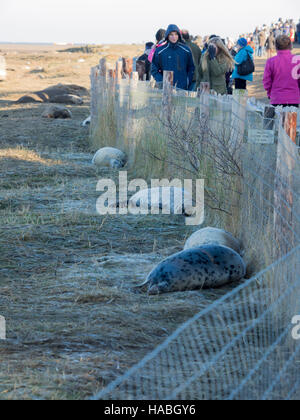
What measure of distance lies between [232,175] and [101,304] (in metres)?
1.88

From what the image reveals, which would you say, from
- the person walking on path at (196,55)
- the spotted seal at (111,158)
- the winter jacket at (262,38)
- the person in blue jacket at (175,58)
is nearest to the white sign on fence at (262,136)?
the spotted seal at (111,158)

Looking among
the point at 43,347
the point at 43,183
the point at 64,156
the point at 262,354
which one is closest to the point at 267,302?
the point at 262,354

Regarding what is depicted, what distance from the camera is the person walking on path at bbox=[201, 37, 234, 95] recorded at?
10.8m

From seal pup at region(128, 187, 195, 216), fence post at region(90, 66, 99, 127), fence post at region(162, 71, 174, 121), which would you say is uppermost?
fence post at region(162, 71, 174, 121)

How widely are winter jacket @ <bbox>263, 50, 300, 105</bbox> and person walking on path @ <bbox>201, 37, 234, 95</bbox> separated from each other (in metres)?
2.21

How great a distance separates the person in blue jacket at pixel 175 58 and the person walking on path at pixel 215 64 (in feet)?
2.93

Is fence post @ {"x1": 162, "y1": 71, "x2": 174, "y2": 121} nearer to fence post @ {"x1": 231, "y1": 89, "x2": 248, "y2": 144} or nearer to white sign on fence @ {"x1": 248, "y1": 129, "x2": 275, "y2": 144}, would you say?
fence post @ {"x1": 231, "y1": 89, "x2": 248, "y2": 144}

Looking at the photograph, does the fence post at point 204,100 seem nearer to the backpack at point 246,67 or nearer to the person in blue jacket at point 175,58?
the person in blue jacket at point 175,58

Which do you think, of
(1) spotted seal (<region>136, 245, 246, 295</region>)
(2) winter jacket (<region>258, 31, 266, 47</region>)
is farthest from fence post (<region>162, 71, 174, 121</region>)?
(2) winter jacket (<region>258, 31, 266, 47</region>)

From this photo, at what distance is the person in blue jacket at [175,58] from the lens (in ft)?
32.3

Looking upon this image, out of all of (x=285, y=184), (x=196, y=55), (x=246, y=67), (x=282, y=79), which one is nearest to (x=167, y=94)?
(x=282, y=79)

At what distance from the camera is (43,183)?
8586 mm

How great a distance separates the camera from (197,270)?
Answer: 4.73m
